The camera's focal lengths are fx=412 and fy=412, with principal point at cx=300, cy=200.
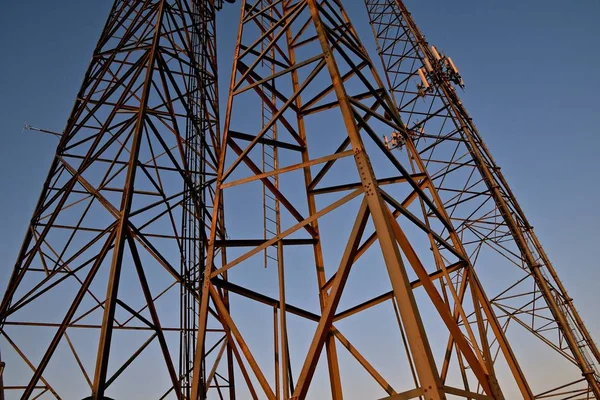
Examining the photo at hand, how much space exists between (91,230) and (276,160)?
13.9 ft

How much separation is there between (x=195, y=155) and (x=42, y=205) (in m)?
3.38

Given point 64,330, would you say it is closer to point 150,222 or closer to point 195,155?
point 150,222

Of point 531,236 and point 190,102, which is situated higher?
point 190,102

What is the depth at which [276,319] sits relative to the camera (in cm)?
634

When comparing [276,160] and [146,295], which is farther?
[276,160]

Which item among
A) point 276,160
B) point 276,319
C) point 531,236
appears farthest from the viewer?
point 531,236

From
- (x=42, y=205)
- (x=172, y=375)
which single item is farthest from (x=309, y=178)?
(x=42, y=205)

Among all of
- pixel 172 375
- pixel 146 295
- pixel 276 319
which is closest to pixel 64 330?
pixel 146 295

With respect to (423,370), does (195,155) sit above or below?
above

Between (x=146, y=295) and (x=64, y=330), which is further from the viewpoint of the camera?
(x=146, y=295)

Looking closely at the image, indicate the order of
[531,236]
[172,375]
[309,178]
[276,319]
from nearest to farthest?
[276,319], [172,375], [309,178], [531,236]

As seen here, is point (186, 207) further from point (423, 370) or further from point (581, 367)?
point (581, 367)

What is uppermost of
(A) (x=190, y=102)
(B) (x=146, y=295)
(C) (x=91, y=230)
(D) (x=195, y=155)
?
(A) (x=190, y=102)

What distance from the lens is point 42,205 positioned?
28.9 ft
